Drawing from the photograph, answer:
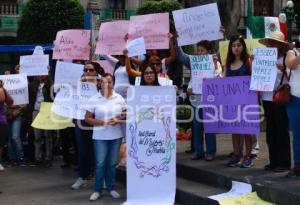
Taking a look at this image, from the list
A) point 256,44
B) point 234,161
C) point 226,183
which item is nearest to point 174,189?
point 226,183

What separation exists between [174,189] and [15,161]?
4.21 metres

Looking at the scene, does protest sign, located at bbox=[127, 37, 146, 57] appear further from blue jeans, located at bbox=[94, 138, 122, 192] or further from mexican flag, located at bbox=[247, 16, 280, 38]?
mexican flag, located at bbox=[247, 16, 280, 38]

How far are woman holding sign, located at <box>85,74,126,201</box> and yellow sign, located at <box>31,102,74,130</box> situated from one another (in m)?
1.91

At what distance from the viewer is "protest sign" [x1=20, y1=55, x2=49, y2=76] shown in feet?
30.5

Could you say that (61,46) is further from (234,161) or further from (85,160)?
(234,161)

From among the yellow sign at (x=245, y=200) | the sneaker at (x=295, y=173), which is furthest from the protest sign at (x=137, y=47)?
the sneaker at (x=295, y=173)

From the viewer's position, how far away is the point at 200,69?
25.9ft

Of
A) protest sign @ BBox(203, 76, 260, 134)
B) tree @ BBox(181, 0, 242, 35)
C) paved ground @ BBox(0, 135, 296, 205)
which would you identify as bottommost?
paved ground @ BBox(0, 135, 296, 205)

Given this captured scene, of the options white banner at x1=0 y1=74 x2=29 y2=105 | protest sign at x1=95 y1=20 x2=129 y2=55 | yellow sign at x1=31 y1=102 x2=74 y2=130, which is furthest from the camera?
white banner at x1=0 y1=74 x2=29 y2=105

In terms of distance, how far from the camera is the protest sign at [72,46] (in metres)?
9.14

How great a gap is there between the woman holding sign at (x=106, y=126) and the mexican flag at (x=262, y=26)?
269 cm

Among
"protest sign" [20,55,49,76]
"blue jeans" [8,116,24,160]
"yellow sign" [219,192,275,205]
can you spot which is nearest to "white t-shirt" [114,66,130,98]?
"protest sign" [20,55,49,76]

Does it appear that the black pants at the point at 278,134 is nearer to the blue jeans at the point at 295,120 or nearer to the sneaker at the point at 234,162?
the blue jeans at the point at 295,120

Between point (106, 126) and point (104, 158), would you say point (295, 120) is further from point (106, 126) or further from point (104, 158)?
point (104, 158)
